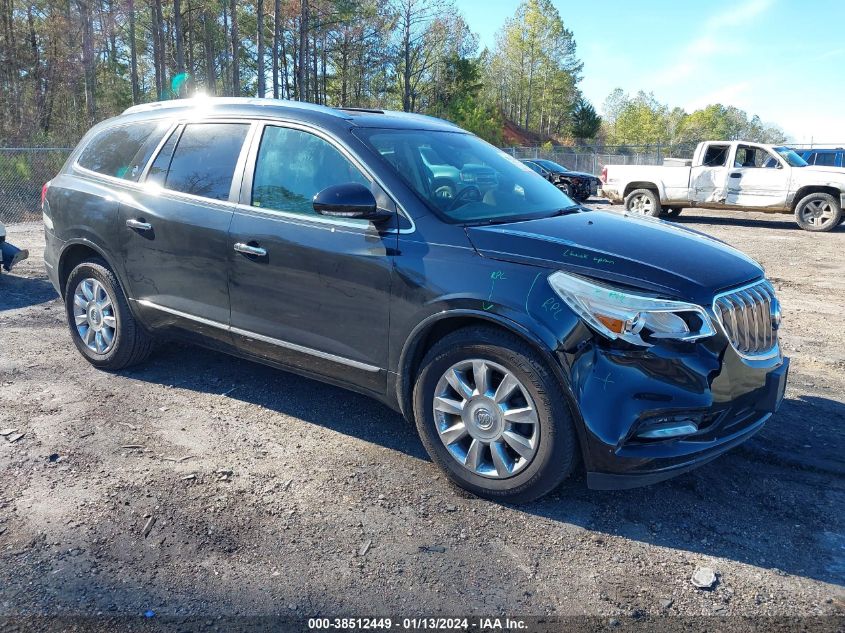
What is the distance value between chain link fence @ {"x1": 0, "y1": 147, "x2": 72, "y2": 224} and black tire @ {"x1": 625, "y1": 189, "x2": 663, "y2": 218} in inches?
555

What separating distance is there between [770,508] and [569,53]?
76.4m

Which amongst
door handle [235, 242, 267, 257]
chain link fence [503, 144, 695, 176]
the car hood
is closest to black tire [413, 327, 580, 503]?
the car hood

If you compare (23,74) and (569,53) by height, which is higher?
(569,53)

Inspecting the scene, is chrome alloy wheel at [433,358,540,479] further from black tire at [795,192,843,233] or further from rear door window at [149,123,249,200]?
black tire at [795,192,843,233]

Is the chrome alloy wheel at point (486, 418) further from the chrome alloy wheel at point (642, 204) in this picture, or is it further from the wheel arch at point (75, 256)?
the chrome alloy wheel at point (642, 204)

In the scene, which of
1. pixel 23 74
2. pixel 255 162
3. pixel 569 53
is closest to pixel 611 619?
pixel 255 162

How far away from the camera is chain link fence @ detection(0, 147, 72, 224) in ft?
48.5

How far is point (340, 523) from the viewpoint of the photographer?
3.12 meters

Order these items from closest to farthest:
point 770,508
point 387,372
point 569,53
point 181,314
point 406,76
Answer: point 770,508 < point 387,372 < point 181,314 < point 406,76 < point 569,53

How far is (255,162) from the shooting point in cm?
406

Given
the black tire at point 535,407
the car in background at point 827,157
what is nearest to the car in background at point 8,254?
the black tire at point 535,407

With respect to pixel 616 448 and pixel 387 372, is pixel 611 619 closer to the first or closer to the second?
pixel 616 448

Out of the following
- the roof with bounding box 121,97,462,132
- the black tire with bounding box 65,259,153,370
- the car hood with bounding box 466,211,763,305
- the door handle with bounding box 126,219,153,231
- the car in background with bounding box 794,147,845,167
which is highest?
the car in background with bounding box 794,147,845,167

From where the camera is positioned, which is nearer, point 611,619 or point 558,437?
point 611,619
